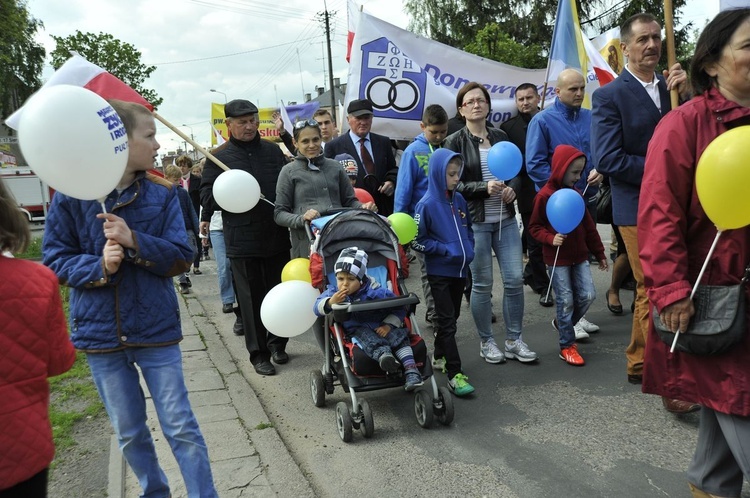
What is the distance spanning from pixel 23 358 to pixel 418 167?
12.4 feet

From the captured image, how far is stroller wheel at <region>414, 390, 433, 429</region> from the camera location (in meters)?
4.13

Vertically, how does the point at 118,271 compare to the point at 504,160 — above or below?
below

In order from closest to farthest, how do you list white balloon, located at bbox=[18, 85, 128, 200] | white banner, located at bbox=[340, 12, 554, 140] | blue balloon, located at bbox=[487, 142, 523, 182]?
1. white balloon, located at bbox=[18, 85, 128, 200]
2. blue balloon, located at bbox=[487, 142, 523, 182]
3. white banner, located at bbox=[340, 12, 554, 140]

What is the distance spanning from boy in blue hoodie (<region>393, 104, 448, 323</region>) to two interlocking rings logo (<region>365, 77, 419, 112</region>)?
1.77 m

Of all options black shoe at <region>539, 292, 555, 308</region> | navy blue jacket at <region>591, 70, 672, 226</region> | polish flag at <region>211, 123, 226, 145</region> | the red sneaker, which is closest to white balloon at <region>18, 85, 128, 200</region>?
navy blue jacket at <region>591, 70, 672, 226</region>

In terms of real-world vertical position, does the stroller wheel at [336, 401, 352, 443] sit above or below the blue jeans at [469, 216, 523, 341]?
below

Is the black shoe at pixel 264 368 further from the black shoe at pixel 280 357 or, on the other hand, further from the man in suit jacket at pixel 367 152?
the man in suit jacket at pixel 367 152

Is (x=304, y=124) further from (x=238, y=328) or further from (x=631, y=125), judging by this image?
(x=238, y=328)

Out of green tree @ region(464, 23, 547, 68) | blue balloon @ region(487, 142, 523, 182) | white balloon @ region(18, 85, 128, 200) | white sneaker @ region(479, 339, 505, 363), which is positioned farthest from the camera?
green tree @ region(464, 23, 547, 68)

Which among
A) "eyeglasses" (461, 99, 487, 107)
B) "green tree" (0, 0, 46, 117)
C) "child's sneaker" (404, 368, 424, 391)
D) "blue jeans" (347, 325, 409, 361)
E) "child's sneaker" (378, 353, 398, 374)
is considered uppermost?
"green tree" (0, 0, 46, 117)

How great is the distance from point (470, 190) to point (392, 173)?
189 cm

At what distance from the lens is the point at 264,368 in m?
5.53

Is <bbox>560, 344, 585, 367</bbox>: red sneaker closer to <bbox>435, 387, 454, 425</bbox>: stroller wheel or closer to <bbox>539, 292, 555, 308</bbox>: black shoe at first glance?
<bbox>435, 387, 454, 425</bbox>: stroller wheel

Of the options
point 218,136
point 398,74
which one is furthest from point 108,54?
point 398,74
